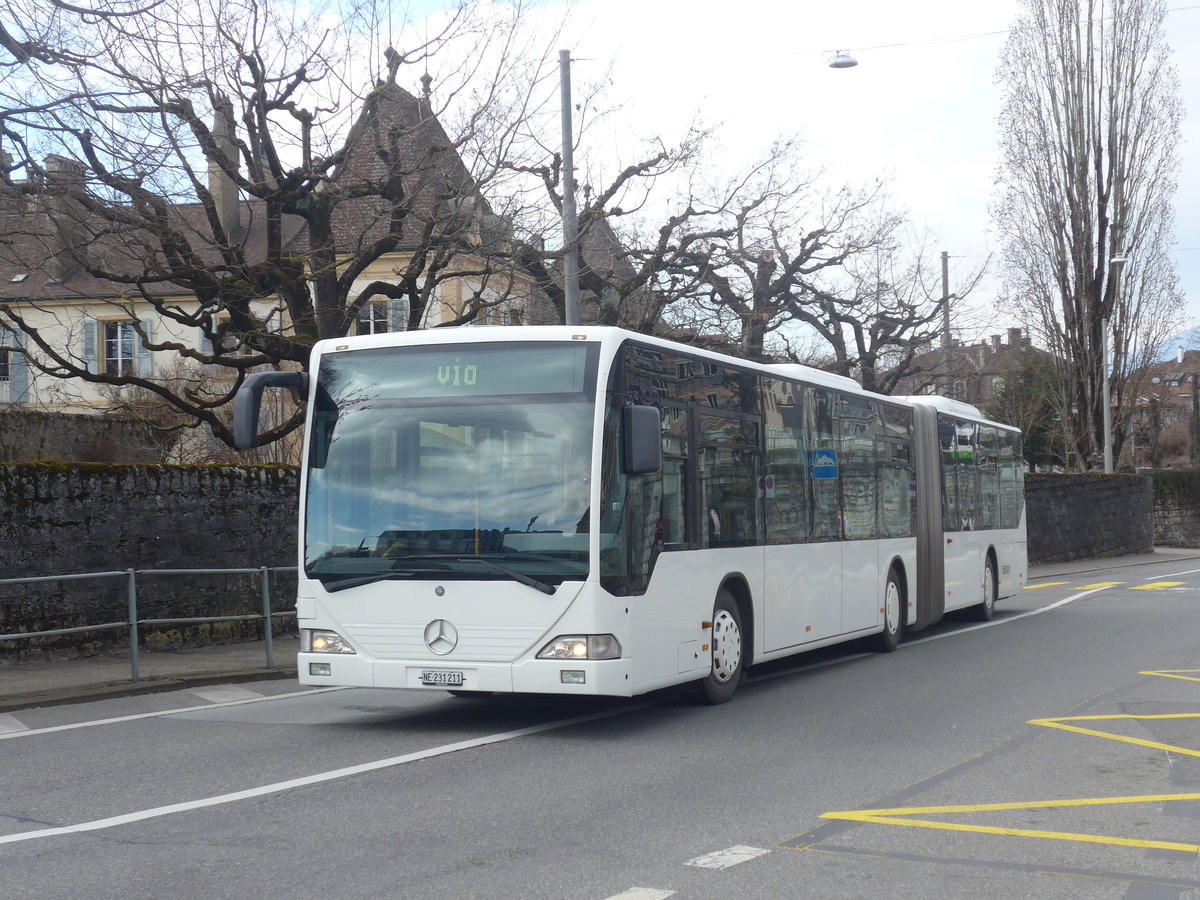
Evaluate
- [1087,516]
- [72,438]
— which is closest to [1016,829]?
[72,438]

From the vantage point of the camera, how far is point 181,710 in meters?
11.1

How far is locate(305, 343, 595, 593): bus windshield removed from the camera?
30.6 feet

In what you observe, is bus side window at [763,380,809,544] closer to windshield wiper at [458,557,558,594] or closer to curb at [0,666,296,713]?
windshield wiper at [458,557,558,594]

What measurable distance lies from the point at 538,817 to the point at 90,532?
955cm

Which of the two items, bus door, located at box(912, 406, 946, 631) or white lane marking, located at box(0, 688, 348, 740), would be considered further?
bus door, located at box(912, 406, 946, 631)

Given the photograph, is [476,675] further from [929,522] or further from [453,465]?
[929,522]

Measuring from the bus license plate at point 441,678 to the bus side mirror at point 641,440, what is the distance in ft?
6.04

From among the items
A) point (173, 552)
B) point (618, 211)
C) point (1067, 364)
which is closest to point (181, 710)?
point (173, 552)

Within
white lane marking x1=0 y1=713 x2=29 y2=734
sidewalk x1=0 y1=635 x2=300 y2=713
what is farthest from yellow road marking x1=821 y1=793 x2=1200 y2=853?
sidewalk x1=0 y1=635 x2=300 y2=713

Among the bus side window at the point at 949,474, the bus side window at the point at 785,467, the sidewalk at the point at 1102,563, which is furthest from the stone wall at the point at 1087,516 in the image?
the bus side window at the point at 785,467

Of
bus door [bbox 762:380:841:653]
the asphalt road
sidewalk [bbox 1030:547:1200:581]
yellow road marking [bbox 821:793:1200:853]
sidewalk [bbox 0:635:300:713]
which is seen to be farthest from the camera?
sidewalk [bbox 1030:547:1200:581]

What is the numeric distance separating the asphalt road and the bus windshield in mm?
1242

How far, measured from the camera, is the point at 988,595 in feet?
66.1

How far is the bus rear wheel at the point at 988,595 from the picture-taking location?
20.0 meters
